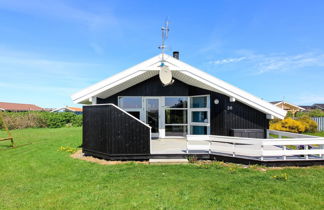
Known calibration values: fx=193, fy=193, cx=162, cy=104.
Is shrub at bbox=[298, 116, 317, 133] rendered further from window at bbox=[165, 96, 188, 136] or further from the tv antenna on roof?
the tv antenna on roof

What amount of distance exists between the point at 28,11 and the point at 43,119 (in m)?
15.8

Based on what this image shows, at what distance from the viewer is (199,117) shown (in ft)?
31.6

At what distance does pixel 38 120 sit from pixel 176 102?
18891 millimetres

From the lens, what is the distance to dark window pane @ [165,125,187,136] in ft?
33.4

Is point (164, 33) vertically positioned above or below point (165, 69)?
above

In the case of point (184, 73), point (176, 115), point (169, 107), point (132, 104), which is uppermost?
point (184, 73)

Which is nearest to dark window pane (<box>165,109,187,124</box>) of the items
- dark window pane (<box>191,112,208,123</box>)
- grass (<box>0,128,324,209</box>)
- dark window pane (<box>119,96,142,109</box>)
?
dark window pane (<box>191,112,208,123</box>)

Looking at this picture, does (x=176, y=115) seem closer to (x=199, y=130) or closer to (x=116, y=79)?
(x=199, y=130)

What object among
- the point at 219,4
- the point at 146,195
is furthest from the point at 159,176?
the point at 219,4

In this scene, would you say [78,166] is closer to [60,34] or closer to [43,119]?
[60,34]

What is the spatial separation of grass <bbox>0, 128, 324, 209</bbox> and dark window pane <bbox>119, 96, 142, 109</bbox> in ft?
13.3

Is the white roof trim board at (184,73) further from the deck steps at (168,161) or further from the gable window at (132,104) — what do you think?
the deck steps at (168,161)

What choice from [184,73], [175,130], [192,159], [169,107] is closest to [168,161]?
[192,159]

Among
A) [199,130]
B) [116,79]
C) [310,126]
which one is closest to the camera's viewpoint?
[116,79]
